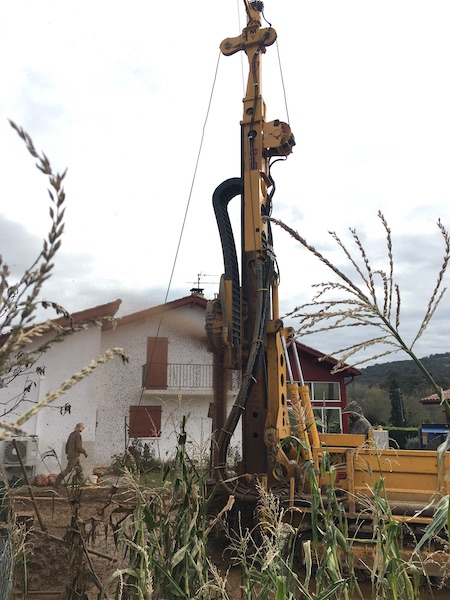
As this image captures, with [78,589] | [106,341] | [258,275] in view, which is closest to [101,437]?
[106,341]

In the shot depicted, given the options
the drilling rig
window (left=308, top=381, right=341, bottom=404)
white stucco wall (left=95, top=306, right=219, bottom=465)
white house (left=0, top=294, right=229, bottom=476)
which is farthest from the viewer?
window (left=308, top=381, right=341, bottom=404)

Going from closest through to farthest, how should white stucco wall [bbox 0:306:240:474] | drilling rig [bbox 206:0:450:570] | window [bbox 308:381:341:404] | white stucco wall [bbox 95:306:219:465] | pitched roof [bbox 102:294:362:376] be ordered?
1. pitched roof [bbox 102:294:362:376]
2. drilling rig [bbox 206:0:450:570]
3. white stucco wall [bbox 0:306:240:474]
4. white stucco wall [bbox 95:306:219:465]
5. window [bbox 308:381:341:404]

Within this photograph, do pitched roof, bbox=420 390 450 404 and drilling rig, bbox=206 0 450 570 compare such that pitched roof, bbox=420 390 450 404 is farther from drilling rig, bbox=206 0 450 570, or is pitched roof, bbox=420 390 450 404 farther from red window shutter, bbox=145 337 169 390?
red window shutter, bbox=145 337 169 390

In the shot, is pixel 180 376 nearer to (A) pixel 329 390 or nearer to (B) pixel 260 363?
(A) pixel 329 390

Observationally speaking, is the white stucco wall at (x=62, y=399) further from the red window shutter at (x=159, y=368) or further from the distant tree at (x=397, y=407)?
the distant tree at (x=397, y=407)

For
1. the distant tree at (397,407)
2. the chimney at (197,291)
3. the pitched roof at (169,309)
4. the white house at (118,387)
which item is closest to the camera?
the pitched roof at (169,309)

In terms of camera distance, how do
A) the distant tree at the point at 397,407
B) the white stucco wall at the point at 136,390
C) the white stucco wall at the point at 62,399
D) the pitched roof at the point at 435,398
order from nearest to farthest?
the pitched roof at the point at 435,398, the white stucco wall at the point at 62,399, the white stucco wall at the point at 136,390, the distant tree at the point at 397,407

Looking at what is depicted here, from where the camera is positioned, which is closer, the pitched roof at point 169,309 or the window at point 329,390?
the pitched roof at point 169,309

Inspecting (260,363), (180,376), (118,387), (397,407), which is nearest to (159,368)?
(180,376)

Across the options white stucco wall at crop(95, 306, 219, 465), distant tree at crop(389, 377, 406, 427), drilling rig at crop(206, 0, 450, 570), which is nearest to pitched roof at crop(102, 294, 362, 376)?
white stucco wall at crop(95, 306, 219, 465)

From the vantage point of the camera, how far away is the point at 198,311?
13820 mm

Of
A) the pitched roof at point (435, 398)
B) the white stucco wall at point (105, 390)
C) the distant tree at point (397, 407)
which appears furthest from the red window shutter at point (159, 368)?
the distant tree at point (397, 407)

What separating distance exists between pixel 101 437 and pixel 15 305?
14.9m

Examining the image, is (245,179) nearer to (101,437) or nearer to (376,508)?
(376,508)
